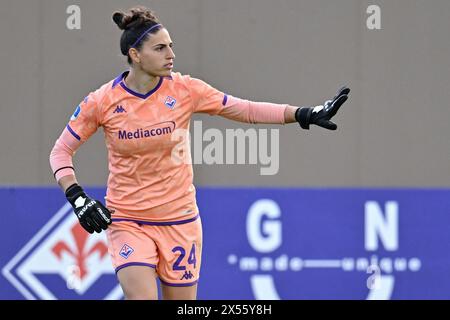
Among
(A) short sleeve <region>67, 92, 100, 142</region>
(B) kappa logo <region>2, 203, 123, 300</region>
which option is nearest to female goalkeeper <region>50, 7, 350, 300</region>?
(A) short sleeve <region>67, 92, 100, 142</region>

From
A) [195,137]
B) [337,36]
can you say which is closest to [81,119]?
[195,137]

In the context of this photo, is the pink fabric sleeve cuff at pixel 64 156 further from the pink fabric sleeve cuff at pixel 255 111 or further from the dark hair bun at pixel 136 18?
the pink fabric sleeve cuff at pixel 255 111

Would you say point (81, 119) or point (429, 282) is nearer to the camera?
point (81, 119)

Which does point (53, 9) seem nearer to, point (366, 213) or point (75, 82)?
point (75, 82)

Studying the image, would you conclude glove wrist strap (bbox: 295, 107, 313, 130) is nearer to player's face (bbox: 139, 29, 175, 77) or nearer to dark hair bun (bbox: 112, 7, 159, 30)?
player's face (bbox: 139, 29, 175, 77)

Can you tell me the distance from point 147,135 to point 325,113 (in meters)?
0.93

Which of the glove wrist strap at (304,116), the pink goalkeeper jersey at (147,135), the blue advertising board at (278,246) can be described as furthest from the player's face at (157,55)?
the blue advertising board at (278,246)

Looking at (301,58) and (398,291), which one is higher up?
(301,58)

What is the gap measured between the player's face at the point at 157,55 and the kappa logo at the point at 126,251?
921 millimetres

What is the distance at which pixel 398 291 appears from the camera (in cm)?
825

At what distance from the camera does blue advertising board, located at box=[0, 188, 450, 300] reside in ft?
26.9

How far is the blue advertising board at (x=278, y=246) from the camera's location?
8188 millimetres

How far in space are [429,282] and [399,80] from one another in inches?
60.2

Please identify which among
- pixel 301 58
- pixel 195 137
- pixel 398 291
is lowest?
pixel 398 291
